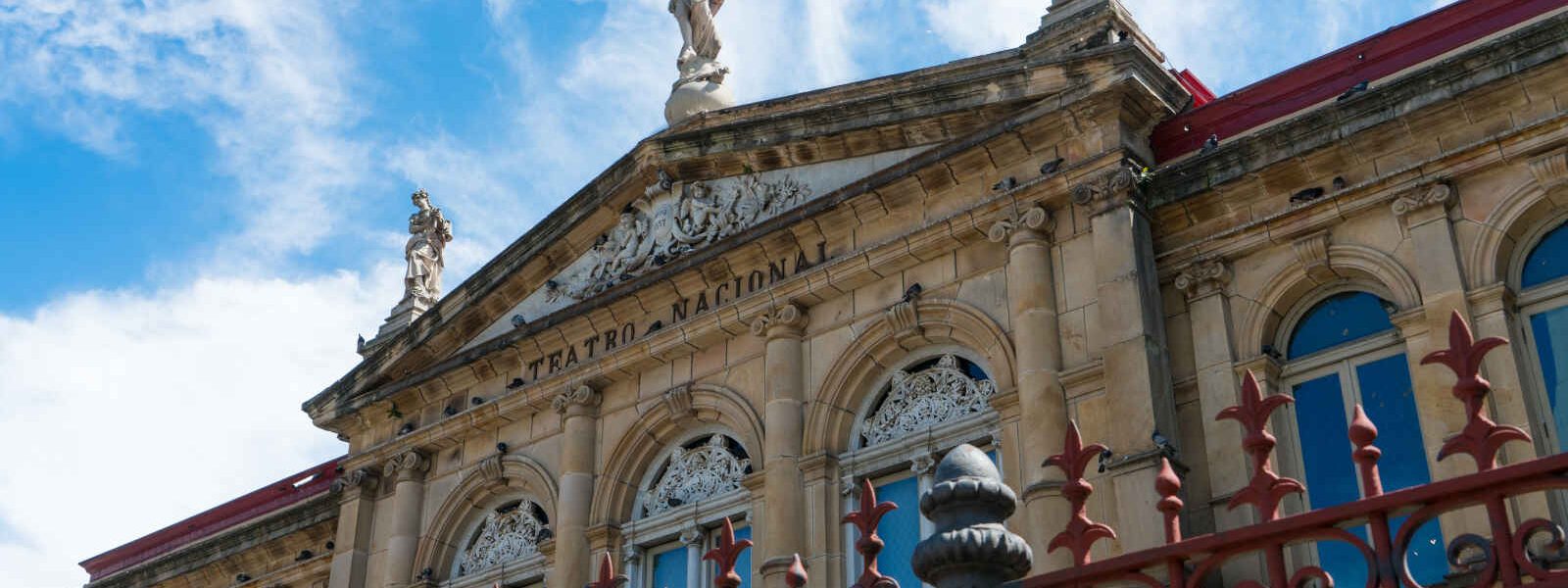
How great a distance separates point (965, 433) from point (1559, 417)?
16.7ft

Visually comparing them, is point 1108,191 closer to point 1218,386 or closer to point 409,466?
point 1218,386

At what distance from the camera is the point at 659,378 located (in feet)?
62.4

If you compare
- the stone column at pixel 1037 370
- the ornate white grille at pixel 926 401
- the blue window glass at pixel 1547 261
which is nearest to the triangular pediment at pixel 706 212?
the stone column at pixel 1037 370

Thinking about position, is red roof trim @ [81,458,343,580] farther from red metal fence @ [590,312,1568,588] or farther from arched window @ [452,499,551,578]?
red metal fence @ [590,312,1568,588]

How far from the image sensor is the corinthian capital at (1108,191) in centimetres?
1580

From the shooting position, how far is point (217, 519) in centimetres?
2509

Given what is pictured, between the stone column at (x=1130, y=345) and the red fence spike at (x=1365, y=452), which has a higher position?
the stone column at (x=1130, y=345)

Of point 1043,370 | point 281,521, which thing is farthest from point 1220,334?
point 281,521

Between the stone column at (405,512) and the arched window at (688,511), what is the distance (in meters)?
3.36

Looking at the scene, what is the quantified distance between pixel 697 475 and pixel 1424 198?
7.72 meters

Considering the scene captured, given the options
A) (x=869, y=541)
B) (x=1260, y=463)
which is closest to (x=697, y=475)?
(x=869, y=541)

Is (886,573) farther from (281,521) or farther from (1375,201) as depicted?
(281,521)

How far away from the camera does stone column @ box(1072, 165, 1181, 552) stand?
14.2 m

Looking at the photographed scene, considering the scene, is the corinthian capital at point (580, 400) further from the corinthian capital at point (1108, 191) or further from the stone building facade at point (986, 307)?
the corinthian capital at point (1108, 191)
